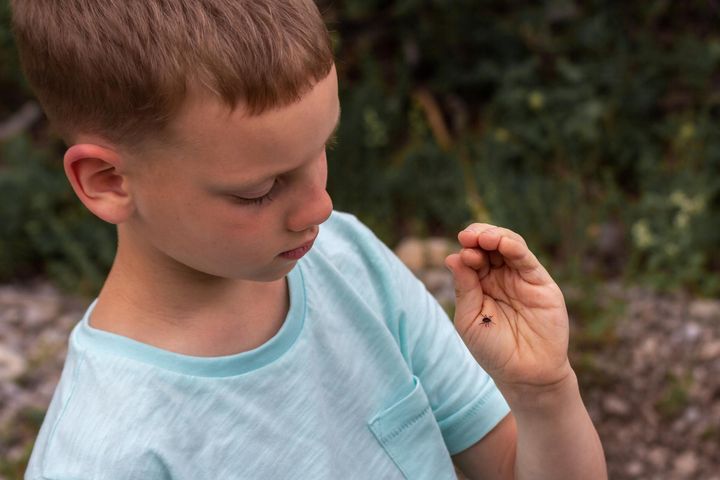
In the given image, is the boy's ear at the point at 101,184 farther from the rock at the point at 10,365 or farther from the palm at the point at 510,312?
the rock at the point at 10,365

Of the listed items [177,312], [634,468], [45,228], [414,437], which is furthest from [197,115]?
[45,228]

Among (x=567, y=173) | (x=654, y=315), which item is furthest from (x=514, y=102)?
(x=654, y=315)

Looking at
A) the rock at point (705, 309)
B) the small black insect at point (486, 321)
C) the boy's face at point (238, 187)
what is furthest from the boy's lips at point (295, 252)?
the rock at point (705, 309)

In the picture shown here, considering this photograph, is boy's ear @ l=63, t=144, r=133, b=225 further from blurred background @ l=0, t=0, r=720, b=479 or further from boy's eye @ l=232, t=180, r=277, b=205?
blurred background @ l=0, t=0, r=720, b=479

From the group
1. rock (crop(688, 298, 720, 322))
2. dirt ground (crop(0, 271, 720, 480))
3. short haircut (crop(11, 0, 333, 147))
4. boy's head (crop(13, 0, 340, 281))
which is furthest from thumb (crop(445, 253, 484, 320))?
rock (crop(688, 298, 720, 322))

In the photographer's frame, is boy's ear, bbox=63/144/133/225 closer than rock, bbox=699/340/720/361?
Yes

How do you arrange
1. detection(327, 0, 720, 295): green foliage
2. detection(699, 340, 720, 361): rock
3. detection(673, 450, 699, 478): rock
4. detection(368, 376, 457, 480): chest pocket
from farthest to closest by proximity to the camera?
detection(327, 0, 720, 295): green foliage → detection(699, 340, 720, 361): rock → detection(673, 450, 699, 478): rock → detection(368, 376, 457, 480): chest pocket
